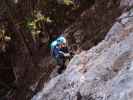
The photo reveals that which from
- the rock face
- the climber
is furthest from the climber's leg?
the rock face

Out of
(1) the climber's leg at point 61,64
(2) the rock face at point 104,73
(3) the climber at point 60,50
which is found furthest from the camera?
(1) the climber's leg at point 61,64

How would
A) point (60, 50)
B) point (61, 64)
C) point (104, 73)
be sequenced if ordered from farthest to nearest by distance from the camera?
point (61, 64) < point (60, 50) < point (104, 73)

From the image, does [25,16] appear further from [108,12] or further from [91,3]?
[108,12]

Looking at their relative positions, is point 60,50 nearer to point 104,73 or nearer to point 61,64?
point 61,64

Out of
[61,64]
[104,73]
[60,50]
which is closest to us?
[104,73]

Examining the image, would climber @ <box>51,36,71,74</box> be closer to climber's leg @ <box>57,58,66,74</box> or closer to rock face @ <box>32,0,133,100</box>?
climber's leg @ <box>57,58,66,74</box>

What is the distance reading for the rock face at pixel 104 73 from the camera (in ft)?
24.6

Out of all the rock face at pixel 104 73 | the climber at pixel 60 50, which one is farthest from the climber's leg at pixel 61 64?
the rock face at pixel 104 73

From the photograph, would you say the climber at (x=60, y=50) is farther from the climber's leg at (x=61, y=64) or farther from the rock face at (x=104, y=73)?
the rock face at (x=104, y=73)

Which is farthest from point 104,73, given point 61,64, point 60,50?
point 61,64

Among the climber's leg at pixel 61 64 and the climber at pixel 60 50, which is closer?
the climber at pixel 60 50

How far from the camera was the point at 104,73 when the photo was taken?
8.49m

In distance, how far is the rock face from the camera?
749 centimetres

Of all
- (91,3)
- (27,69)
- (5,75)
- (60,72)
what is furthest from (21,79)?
(60,72)
